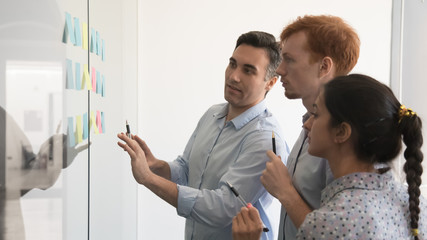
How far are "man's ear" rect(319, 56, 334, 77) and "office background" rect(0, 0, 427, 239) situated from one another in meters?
0.63

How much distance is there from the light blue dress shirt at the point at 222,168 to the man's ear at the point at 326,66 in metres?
0.33

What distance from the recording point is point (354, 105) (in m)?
1.02

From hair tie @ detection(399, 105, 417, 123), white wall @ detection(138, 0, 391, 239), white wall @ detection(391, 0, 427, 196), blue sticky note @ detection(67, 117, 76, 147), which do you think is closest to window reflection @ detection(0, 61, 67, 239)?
blue sticky note @ detection(67, 117, 76, 147)

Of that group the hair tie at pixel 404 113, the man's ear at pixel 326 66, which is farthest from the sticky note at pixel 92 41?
the hair tie at pixel 404 113

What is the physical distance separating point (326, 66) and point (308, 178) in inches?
11.7

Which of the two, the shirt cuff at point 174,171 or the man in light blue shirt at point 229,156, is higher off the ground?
the man in light blue shirt at point 229,156

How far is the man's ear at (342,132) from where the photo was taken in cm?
103

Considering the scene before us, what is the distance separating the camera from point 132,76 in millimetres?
2924

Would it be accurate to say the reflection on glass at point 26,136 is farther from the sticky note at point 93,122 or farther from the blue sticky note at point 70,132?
the sticky note at point 93,122

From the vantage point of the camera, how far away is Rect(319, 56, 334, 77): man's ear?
1.28 metres

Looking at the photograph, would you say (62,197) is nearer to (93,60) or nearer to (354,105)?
(93,60)

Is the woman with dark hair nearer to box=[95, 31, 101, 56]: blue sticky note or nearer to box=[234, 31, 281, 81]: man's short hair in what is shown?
box=[234, 31, 281, 81]: man's short hair

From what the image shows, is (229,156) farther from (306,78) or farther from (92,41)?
(92,41)

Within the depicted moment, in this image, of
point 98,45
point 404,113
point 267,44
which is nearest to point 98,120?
point 98,45
